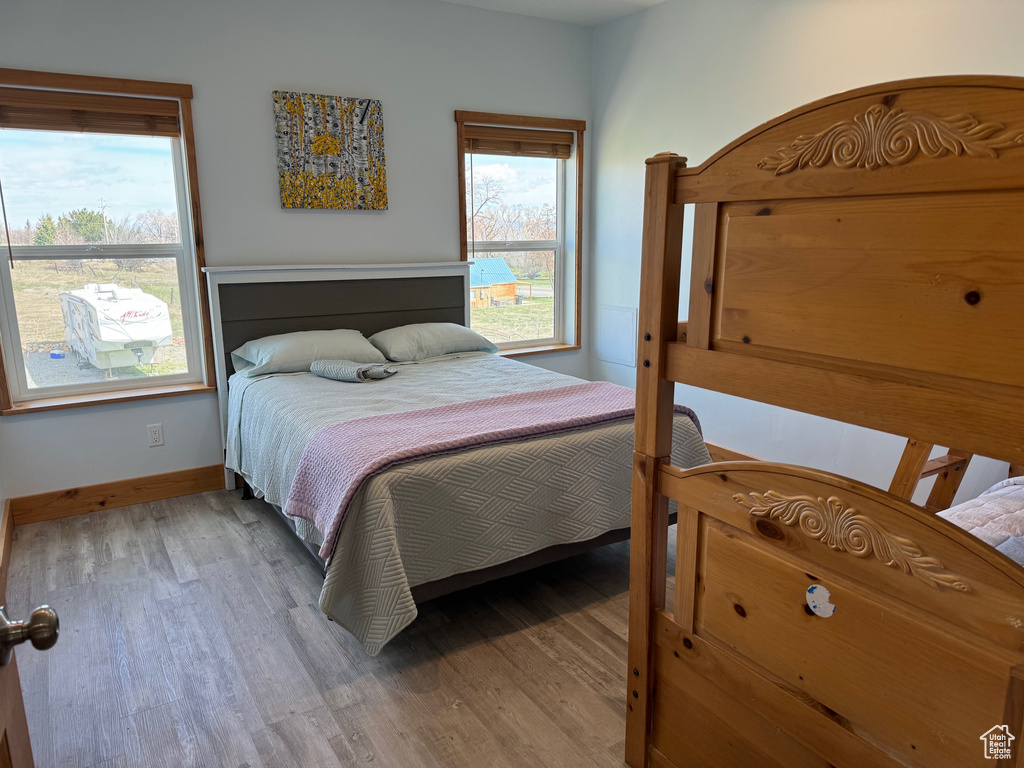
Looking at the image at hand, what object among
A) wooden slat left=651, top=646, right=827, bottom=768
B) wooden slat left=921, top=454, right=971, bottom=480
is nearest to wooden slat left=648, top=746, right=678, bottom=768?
wooden slat left=651, top=646, right=827, bottom=768

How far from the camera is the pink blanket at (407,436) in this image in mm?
2057

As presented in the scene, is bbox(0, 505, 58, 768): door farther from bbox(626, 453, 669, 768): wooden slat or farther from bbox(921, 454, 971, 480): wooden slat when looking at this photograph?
bbox(921, 454, 971, 480): wooden slat

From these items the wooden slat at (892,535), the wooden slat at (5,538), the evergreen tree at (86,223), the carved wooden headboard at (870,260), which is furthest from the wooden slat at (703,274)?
the evergreen tree at (86,223)

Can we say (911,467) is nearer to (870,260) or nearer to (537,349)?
(870,260)

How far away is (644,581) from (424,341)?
2.38 meters

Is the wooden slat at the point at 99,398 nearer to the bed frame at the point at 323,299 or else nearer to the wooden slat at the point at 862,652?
the bed frame at the point at 323,299

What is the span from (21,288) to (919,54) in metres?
4.03

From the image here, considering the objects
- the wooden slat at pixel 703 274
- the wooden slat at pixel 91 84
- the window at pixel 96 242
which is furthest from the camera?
the window at pixel 96 242

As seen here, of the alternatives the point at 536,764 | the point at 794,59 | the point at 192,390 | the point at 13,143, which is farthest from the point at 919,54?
the point at 13,143

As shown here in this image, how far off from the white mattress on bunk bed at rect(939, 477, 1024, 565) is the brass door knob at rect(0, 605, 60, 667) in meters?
1.72

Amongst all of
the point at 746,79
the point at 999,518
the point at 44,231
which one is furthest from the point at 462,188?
the point at 999,518

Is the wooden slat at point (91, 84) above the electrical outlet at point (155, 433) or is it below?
above

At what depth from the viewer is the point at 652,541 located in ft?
4.91

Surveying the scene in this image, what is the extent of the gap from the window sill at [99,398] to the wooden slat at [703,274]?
2920mm
